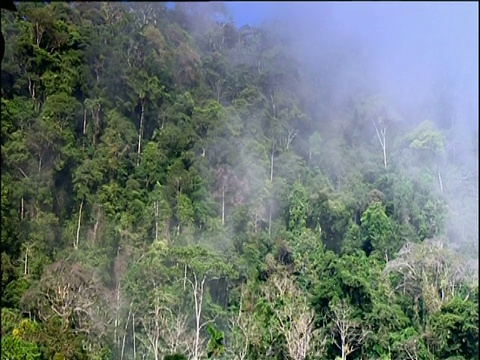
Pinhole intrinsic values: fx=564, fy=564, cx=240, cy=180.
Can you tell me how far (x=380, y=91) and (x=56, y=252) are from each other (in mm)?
11920

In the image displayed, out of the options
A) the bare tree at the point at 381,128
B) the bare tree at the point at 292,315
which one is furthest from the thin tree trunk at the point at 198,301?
the bare tree at the point at 381,128

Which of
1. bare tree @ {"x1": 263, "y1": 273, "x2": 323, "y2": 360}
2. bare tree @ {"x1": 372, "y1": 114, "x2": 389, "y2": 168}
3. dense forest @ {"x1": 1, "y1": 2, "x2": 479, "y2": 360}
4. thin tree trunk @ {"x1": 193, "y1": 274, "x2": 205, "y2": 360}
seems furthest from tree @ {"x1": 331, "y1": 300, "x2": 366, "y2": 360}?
bare tree @ {"x1": 372, "y1": 114, "x2": 389, "y2": 168}

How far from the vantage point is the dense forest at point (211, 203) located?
37.1 ft

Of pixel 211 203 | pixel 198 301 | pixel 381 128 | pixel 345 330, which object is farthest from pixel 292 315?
pixel 381 128

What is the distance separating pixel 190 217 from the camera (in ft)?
47.4

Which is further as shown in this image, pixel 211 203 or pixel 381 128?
pixel 381 128

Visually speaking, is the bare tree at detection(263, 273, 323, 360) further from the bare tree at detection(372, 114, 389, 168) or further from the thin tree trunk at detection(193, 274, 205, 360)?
the bare tree at detection(372, 114, 389, 168)

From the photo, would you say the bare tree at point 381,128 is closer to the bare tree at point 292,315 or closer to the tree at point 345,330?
the bare tree at point 292,315

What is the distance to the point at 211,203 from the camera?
1514 cm

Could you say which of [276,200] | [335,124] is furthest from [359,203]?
[335,124]

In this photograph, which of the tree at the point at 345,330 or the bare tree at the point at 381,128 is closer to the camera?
the tree at the point at 345,330

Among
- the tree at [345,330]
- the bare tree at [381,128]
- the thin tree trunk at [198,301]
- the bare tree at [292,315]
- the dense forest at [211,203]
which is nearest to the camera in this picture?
the bare tree at [292,315]

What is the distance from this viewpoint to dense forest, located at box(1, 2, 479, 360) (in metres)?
11.3

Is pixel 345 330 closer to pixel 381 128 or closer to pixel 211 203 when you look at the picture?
pixel 211 203
